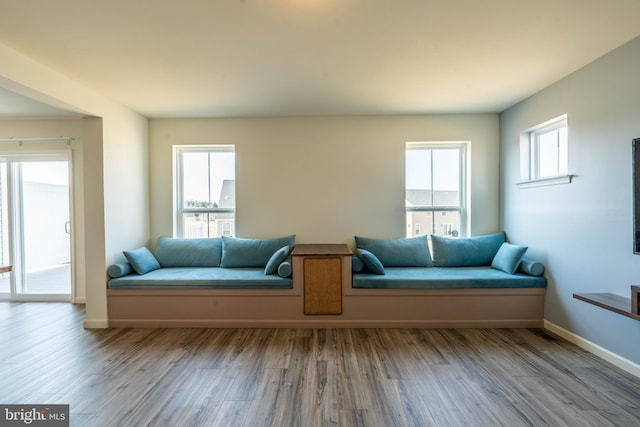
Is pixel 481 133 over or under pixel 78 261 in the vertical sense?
over

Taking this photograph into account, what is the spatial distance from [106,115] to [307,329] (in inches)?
128

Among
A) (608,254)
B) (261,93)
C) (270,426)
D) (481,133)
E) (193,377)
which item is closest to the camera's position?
(270,426)

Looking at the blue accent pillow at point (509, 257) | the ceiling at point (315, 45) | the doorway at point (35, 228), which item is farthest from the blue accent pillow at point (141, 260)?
the blue accent pillow at point (509, 257)

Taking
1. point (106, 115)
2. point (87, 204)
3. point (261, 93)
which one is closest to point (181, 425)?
point (87, 204)

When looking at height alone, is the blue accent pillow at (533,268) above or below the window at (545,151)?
below

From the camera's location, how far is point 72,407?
1783mm

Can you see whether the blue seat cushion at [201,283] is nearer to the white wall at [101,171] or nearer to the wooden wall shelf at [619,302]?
the white wall at [101,171]

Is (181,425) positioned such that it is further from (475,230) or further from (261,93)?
(475,230)

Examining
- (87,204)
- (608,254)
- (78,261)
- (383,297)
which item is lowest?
(383,297)

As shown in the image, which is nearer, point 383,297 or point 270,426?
point 270,426

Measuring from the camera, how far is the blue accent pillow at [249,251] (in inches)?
139

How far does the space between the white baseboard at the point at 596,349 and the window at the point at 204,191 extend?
3.94m

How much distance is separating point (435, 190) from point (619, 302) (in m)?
2.17

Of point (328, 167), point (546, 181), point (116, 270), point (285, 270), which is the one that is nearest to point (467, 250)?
point (546, 181)
